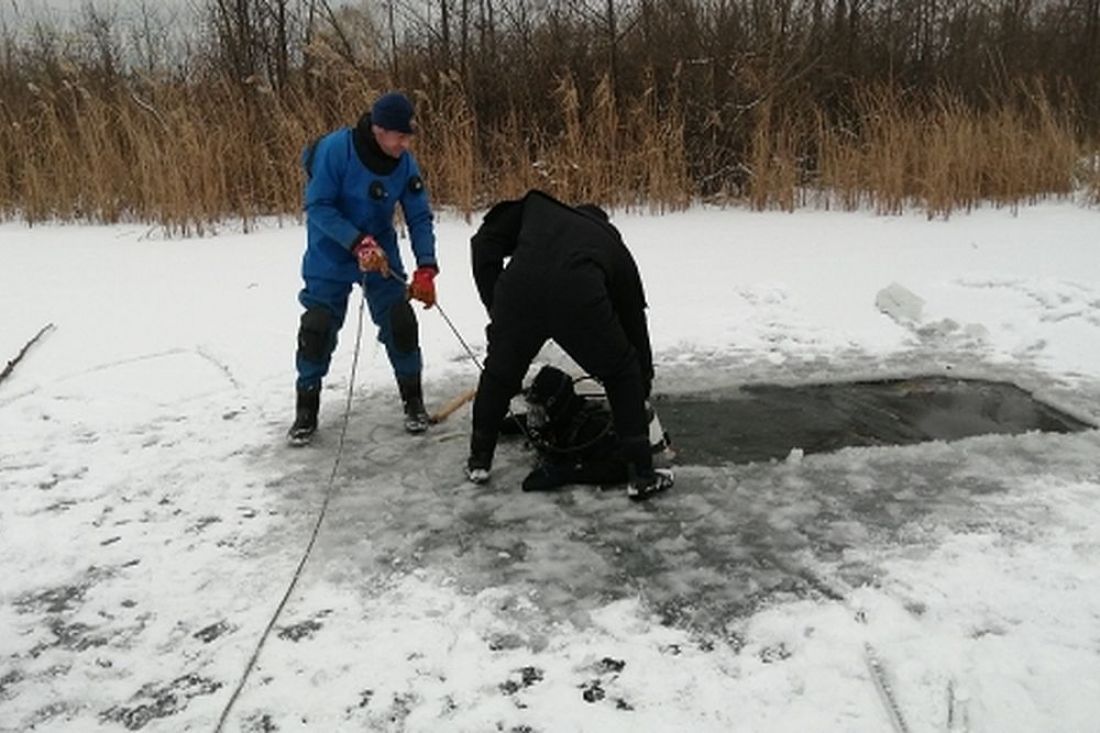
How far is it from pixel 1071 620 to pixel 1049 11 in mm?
13978

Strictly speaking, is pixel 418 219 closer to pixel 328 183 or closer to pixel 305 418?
pixel 328 183

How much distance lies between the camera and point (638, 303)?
3.58m

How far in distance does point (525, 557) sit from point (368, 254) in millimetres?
1468

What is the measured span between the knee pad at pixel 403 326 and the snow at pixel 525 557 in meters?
0.40

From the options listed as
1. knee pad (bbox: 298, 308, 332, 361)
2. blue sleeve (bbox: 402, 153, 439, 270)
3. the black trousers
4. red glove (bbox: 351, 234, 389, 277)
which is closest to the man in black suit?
the black trousers

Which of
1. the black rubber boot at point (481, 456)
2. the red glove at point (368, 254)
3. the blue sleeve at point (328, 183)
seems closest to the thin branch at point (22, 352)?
the blue sleeve at point (328, 183)

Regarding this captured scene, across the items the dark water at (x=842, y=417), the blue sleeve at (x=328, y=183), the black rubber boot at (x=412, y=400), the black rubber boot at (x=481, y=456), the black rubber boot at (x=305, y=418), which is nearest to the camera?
the black rubber boot at (x=481, y=456)

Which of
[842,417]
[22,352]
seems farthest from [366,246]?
[22,352]

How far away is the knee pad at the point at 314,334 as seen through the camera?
4137 millimetres

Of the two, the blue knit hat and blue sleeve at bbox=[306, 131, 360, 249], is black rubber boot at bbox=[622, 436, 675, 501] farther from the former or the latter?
the blue knit hat

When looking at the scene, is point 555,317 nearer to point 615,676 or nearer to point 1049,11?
point 615,676

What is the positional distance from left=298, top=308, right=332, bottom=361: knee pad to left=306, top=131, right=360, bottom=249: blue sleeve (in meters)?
0.39

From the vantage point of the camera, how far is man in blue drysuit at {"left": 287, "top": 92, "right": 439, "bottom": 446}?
3.93m

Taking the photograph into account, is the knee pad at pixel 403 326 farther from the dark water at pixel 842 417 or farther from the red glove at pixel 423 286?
the dark water at pixel 842 417
